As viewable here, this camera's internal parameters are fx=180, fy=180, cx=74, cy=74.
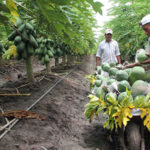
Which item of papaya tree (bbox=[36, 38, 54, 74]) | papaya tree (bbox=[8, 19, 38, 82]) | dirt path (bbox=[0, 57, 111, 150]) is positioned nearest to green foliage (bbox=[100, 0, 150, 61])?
papaya tree (bbox=[36, 38, 54, 74])

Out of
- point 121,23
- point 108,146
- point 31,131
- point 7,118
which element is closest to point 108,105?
point 108,146

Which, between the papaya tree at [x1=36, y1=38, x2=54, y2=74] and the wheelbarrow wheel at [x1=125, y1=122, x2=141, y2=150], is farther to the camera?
the papaya tree at [x1=36, y1=38, x2=54, y2=74]

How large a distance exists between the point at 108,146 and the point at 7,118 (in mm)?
1424

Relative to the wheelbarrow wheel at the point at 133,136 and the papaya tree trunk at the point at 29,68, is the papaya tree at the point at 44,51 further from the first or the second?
the wheelbarrow wheel at the point at 133,136

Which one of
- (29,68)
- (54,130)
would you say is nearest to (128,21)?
(29,68)

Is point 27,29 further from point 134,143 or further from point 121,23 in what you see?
point 121,23

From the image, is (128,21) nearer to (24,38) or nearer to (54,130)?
(24,38)

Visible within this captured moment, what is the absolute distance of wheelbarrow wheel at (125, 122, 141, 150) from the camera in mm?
1810

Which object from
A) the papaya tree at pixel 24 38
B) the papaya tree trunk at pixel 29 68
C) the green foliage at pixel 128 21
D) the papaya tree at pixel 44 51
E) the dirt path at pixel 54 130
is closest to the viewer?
the dirt path at pixel 54 130

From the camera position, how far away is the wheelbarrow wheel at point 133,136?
1.81m

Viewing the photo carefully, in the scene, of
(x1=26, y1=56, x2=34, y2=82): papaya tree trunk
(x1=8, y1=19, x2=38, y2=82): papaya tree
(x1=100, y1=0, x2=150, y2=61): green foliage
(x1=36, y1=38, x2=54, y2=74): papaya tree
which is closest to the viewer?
(x1=8, y1=19, x2=38, y2=82): papaya tree

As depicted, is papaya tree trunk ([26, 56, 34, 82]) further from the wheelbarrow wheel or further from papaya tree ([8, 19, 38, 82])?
the wheelbarrow wheel

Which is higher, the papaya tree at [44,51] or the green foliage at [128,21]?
the green foliage at [128,21]

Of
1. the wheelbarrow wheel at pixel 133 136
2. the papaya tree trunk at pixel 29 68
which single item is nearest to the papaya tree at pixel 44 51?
the papaya tree trunk at pixel 29 68
